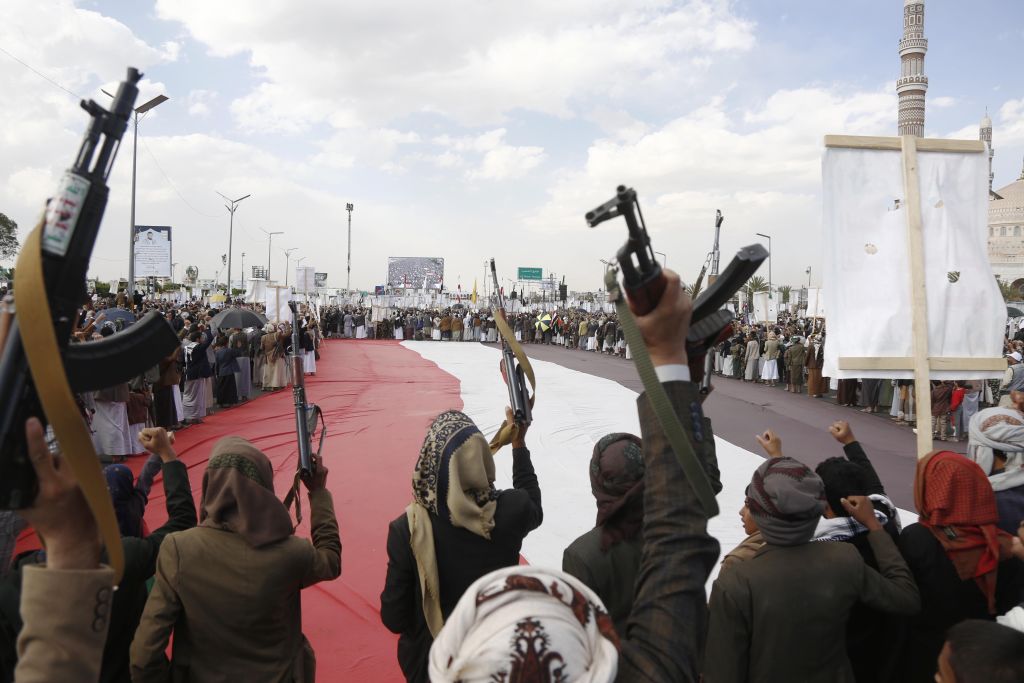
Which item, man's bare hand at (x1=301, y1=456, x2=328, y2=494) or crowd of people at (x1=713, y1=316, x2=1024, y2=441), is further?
crowd of people at (x1=713, y1=316, x2=1024, y2=441)

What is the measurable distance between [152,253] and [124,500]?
17.4 metres

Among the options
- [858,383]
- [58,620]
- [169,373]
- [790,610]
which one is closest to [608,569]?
[790,610]

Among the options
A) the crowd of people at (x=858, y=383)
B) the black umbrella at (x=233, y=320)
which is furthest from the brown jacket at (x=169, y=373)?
the crowd of people at (x=858, y=383)

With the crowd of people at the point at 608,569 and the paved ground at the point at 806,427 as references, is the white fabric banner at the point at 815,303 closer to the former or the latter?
the paved ground at the point at 806,427

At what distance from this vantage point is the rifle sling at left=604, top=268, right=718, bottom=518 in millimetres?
1011

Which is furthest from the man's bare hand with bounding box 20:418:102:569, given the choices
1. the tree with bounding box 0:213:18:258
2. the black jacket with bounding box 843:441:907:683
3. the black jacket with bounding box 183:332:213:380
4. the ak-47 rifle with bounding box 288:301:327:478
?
the tree with bounding box 0:213:18:258

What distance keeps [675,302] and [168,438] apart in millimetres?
2365

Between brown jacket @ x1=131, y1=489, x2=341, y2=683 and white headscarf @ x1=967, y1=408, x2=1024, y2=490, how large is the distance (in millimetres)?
3007

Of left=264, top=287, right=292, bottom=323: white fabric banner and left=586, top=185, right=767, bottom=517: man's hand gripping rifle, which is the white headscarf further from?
left=264, top=287, right=292, bottom=323: white fabric banner

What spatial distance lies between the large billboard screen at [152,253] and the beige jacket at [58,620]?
18.1m

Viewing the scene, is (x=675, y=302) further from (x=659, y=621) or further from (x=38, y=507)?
(x=38, y=507)

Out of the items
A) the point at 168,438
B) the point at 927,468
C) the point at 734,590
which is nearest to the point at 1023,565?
the point at 927,468

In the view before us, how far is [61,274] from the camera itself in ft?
3.34

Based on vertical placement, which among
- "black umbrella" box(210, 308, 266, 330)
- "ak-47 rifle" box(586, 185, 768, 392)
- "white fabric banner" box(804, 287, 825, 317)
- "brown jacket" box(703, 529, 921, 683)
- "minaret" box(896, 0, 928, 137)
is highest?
"minaret" box(896, 0, 928, 137)
